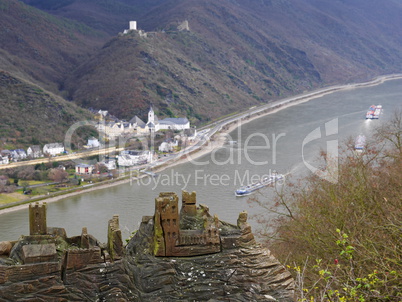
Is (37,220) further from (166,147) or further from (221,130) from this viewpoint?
(221,130)

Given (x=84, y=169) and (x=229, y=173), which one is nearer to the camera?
(x=229, y=173)

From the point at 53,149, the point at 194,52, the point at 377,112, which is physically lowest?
the point at 53,149

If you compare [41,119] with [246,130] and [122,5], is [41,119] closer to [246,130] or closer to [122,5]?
[246,130]

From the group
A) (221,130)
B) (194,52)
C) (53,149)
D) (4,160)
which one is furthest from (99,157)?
(194,52)

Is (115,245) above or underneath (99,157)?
underneath

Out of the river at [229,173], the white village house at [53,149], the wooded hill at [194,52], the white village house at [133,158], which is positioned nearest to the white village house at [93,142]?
the white village house at [53,149]

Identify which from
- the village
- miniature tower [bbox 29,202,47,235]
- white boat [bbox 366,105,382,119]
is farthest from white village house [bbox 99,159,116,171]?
white boat [bbox 366,105,382,119]

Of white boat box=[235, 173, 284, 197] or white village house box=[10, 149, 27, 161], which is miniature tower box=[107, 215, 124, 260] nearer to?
white boat box=[235, 173, 284, 197]
